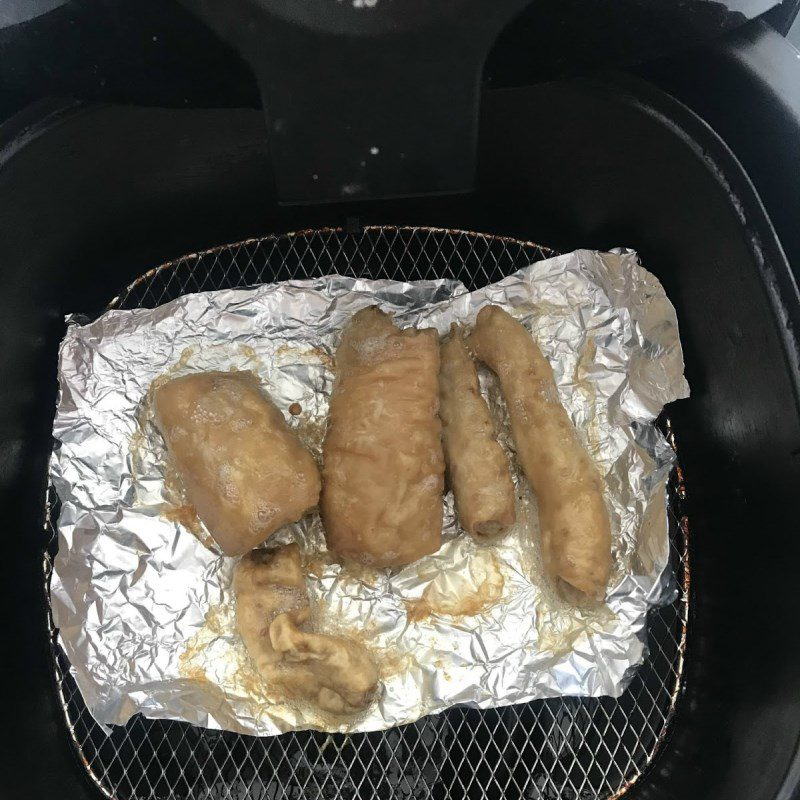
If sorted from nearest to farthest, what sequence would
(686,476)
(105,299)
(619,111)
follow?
(619,111) → (686,476) → (105,299)

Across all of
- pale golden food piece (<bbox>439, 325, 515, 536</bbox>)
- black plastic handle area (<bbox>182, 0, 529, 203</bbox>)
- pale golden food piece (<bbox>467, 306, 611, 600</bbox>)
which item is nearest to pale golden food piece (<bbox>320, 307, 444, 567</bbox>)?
pale golden food piece (<bbox>439, 325, 515, 536</bbox>)

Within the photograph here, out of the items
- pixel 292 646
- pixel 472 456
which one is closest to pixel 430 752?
pixel 292 646


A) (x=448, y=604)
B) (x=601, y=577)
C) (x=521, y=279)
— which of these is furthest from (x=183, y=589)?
(x=521, y=279)

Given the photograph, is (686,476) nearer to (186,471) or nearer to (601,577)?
(601,577)

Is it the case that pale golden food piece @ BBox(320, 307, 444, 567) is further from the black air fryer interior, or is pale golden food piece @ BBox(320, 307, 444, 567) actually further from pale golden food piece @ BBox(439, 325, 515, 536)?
the black air fryer interior

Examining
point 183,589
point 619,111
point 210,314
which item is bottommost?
point 183,589

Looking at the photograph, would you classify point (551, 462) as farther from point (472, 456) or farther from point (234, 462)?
point (234, 462)
